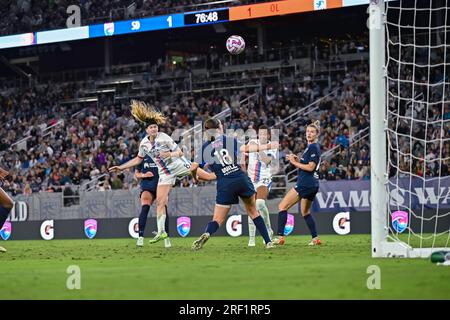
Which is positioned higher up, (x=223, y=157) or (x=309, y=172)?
(x=223, y=157)

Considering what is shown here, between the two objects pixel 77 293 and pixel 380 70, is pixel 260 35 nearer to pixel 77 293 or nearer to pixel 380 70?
pixel 380 70

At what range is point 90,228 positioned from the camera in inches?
985

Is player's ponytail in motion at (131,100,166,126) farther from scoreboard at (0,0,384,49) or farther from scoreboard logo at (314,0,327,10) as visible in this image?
scoreboard logo at (314,0,327,10)

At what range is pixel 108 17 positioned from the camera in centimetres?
3566

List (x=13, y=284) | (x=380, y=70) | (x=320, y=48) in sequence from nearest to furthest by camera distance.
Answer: (x=13, y=284) < (x=380, y=70) < (x=320, y=48)

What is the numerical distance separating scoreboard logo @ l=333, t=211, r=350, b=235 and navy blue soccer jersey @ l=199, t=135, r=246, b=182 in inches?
321

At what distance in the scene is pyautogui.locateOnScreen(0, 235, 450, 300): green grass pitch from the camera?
758 cm

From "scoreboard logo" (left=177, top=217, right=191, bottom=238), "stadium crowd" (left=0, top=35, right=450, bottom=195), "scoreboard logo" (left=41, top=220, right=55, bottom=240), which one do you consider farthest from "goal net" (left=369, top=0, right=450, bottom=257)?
"scoreboard logo" (left=41, top=220, right=55, bottom=240)

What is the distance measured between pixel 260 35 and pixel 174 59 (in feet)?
18.0

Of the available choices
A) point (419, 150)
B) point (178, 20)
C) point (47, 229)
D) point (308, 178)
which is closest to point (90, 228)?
point (47, 229)

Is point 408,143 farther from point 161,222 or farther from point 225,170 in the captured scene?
point 225,170

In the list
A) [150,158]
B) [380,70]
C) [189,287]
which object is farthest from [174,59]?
[189,287]

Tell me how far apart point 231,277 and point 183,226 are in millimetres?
14525
